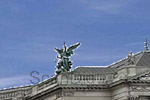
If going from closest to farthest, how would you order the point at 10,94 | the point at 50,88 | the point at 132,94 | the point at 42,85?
1. the point at 132,94
2. the point at 50,88
3. the point at 42,85
4. the point at 10,94

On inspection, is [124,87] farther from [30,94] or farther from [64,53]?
[30,94]

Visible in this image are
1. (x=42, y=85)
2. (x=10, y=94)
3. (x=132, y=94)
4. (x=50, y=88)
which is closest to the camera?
(x=132, y=94)

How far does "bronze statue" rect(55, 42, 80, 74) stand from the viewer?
72.5 metres

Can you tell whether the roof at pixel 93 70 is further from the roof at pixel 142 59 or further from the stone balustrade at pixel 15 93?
the stone balustrade at pixel 15 93

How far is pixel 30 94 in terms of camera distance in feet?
261

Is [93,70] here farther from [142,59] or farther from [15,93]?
[15,93]

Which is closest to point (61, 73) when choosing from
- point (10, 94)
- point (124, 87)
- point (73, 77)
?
point (73, 77)

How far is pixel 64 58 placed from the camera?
239 feet

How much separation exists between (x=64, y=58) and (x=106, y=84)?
5.45 meters

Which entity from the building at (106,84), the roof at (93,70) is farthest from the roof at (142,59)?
the roof at (93,70)

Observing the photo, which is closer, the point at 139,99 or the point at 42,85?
the point at 139,99

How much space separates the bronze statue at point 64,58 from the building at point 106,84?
1.10 meters

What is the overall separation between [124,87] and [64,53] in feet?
27.6

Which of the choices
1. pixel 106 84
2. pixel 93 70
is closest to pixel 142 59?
pixel 106 84
